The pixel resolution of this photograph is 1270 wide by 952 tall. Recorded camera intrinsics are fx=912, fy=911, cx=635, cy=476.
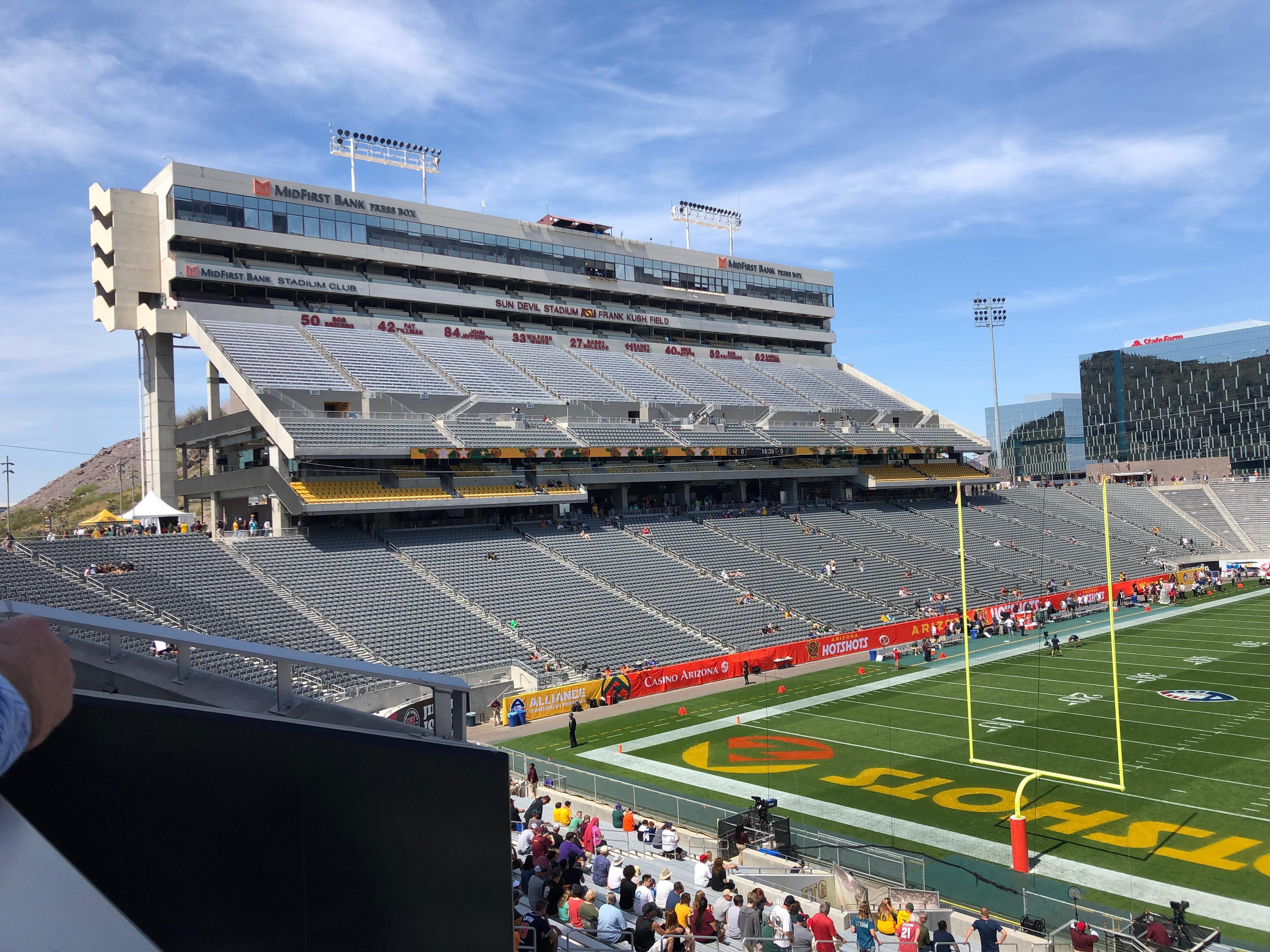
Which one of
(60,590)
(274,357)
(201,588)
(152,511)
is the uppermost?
(274,357)

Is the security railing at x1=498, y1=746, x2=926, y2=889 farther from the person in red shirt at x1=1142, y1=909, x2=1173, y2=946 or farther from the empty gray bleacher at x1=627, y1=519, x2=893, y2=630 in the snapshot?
the empty gray bleacher at x1=627, y1=519, x2=893, y2=630

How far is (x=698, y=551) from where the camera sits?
126 ft

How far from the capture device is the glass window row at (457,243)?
1491 inches

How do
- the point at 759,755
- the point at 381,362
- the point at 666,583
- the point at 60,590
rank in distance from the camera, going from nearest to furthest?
the point at 759,755 < the point at 60,590 < the point at 666,583 < the point at 381,362

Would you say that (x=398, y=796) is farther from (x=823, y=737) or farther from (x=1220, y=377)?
(x=1220, y=377)

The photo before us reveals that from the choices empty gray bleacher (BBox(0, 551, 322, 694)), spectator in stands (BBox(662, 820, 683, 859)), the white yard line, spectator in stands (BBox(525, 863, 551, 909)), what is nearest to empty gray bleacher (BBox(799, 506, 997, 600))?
the white yard line

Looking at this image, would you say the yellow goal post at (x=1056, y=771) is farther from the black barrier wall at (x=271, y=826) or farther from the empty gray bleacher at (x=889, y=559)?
the black barrier wall at (x=271, y=826)

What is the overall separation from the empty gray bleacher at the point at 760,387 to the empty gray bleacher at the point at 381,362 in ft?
63.0

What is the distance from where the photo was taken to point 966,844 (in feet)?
52.6

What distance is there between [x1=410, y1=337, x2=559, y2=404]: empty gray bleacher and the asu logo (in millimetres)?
21194

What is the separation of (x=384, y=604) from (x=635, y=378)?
23741 millimetres

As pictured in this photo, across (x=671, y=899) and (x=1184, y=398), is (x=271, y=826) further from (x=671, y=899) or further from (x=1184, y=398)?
(x=1184, y=398)

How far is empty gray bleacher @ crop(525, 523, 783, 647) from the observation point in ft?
107

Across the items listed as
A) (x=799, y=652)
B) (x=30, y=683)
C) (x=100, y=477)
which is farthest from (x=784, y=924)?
(x=100, y=477)
